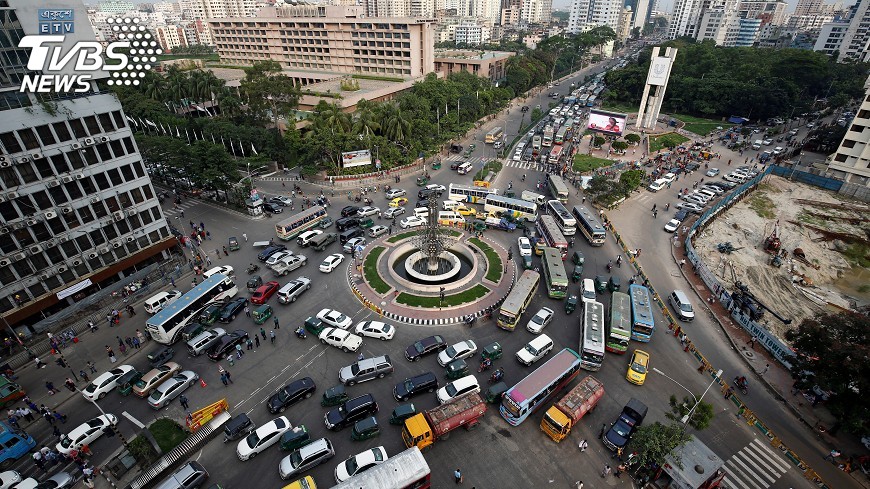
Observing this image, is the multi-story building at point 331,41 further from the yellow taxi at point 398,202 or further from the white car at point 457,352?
the white car at point 457,352

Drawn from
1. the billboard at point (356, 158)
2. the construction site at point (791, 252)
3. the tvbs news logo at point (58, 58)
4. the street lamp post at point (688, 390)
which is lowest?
the construction site at point (791, 252)

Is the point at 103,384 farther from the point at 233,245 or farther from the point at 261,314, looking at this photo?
the point at 233,245

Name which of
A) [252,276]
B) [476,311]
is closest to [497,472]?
[476,311]

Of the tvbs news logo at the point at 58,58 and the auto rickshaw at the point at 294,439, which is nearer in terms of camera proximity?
the auto rickshaw at the point at 294,439

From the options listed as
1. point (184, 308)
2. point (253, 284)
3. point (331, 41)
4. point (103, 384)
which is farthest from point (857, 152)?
point (331, 41)

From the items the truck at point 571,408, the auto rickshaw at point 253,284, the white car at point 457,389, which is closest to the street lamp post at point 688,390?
the truck at point 571,408

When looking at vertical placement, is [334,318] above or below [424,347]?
above

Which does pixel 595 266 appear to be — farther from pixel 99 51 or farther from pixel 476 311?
pixel 99 51
